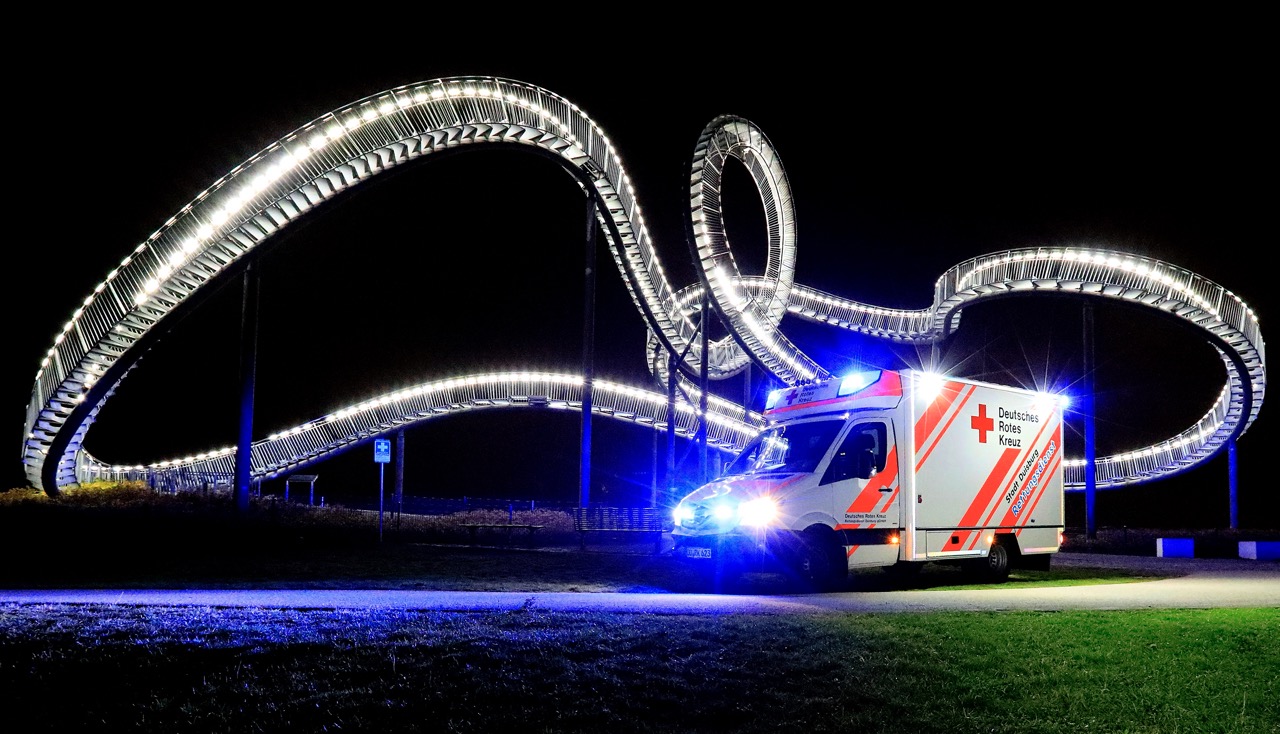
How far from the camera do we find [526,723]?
25.2 ft

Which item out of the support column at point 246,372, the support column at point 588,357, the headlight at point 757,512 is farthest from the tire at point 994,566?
the support column at point 246,372

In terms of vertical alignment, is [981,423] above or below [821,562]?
above

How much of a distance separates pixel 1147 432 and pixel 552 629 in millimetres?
60929

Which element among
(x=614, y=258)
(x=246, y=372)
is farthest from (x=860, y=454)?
(x=614, y=258)

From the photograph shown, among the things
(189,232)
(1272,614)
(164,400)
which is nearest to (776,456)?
(1272,614)

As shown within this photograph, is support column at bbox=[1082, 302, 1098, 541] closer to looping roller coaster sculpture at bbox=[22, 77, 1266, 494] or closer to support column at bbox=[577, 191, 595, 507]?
looping roller coaster sculpture at bbox=[22, 77, 1266, 494]

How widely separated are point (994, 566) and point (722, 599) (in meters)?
6.97

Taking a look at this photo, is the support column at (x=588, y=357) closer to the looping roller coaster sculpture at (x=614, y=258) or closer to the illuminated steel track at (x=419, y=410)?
the looping roller coaster sculpture at (x=614, y=258)

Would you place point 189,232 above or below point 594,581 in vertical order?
above

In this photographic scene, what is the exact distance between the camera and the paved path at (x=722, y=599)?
12.3 metres

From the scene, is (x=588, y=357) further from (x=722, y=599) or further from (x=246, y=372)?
(x=722, y=599)

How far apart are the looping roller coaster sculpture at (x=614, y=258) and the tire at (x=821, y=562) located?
15.1 metres

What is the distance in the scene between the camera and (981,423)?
58.7ft

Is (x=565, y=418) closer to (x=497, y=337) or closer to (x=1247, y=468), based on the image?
(x=497, y=337)
